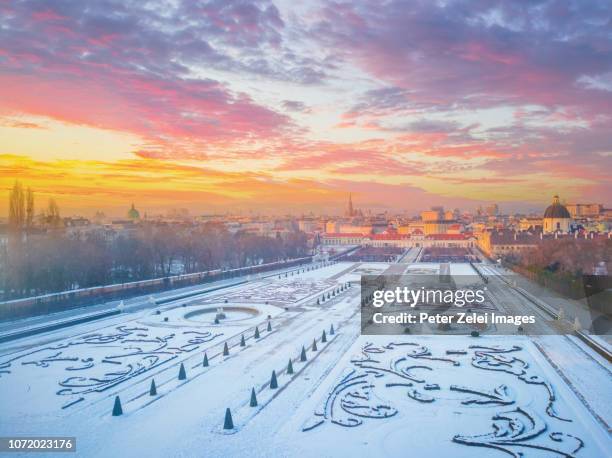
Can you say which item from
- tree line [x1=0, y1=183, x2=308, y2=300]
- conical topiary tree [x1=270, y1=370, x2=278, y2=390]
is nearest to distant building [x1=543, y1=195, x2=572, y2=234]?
tree line [x1=0, y1=183, x2=308, y2=300]

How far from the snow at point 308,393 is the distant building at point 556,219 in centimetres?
9230

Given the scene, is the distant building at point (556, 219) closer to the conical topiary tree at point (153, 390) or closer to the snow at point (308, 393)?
the snow at point (308, 393)

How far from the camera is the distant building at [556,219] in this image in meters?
104

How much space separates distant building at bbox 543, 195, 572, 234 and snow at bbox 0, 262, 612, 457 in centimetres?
9230

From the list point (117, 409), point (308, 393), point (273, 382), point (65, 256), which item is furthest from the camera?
point (65, 256)

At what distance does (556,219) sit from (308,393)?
340 feet

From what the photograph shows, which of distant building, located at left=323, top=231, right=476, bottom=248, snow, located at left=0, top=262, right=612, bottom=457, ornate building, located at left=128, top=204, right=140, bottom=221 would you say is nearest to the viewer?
snow, located at left=0, top=262, right=612, bottom=457

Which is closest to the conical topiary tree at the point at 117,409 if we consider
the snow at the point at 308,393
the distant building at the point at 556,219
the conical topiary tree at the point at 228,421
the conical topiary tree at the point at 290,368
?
the snow at the point at 308,393

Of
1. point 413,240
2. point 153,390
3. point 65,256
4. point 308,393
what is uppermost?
point 65,256

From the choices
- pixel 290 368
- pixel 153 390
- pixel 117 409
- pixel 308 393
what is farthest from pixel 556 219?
pixel 117 409

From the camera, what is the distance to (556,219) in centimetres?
10469

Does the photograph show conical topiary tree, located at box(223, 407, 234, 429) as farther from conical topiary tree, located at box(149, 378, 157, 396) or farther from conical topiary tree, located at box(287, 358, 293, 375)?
conical topiary tree, located at box(287, 358, 293, 375)

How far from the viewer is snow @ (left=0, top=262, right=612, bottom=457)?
1145 centimetres

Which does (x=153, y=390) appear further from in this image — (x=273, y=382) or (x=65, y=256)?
(x=65, y=256)
